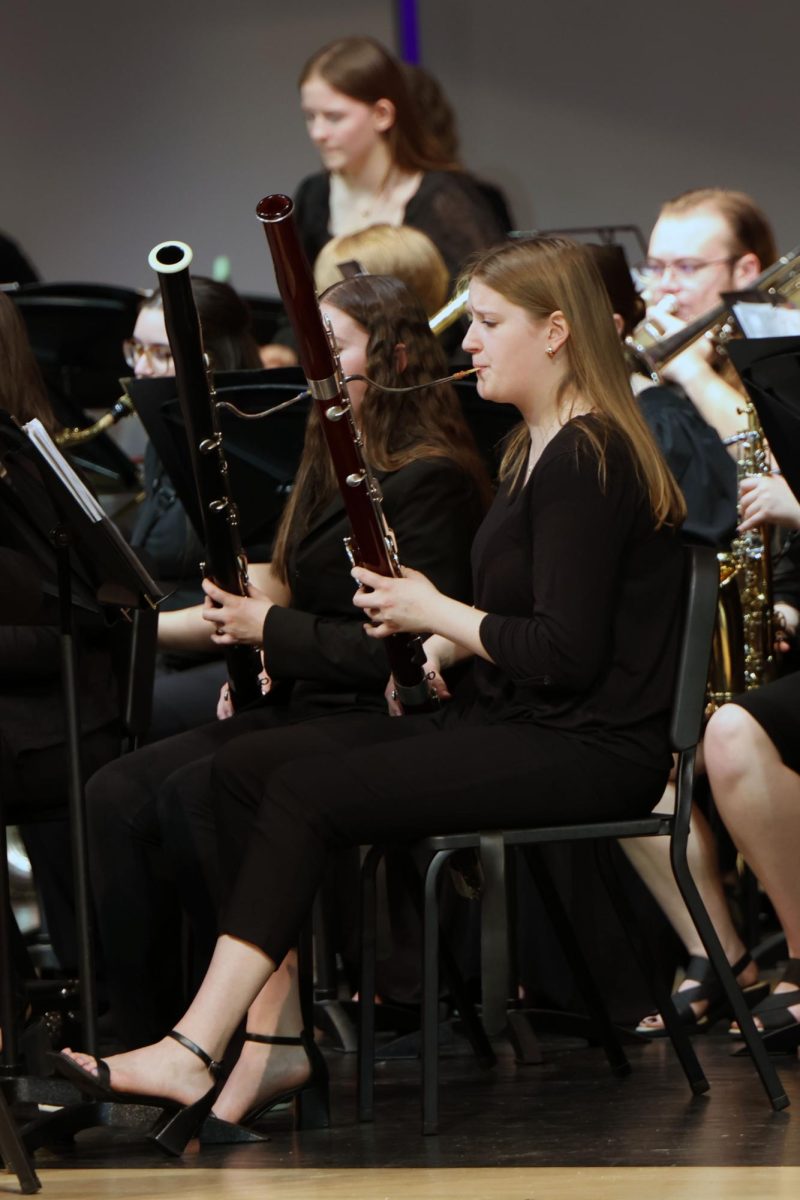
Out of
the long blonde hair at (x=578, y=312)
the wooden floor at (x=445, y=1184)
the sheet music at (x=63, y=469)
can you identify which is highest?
the long blonde hair at (x=578, y=312)

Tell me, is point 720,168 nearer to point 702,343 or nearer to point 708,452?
point 702,343

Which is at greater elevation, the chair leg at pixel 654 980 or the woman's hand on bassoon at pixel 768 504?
the woman's hand on bassoon at pixel 768 504

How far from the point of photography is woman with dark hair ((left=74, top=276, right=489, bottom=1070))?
273 centimetres

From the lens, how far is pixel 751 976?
316cm

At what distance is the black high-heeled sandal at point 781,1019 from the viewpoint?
106 inches

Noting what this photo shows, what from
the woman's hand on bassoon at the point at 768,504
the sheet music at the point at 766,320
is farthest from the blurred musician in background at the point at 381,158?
the woman's hand on bassoon at the point at 768,504

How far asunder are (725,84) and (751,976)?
11.3 ft

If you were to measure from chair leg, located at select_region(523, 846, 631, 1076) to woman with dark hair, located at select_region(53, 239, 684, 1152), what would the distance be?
0.33 metres

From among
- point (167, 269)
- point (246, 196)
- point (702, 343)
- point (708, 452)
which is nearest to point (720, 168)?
point (246, 196)

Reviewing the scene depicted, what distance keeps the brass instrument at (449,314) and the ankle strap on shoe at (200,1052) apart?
5.34 feet

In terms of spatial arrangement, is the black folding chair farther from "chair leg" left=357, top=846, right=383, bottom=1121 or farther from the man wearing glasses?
the man wearing glasses

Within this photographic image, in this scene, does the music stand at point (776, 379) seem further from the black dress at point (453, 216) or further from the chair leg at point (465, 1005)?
the black dress at point (453, 216)

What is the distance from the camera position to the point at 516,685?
8.13 feet

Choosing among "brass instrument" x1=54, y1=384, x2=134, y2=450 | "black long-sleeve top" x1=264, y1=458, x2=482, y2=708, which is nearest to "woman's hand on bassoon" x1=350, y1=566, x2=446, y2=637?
"black long-sleeve top" x1=264, y1=458, x2=482, y2=708
